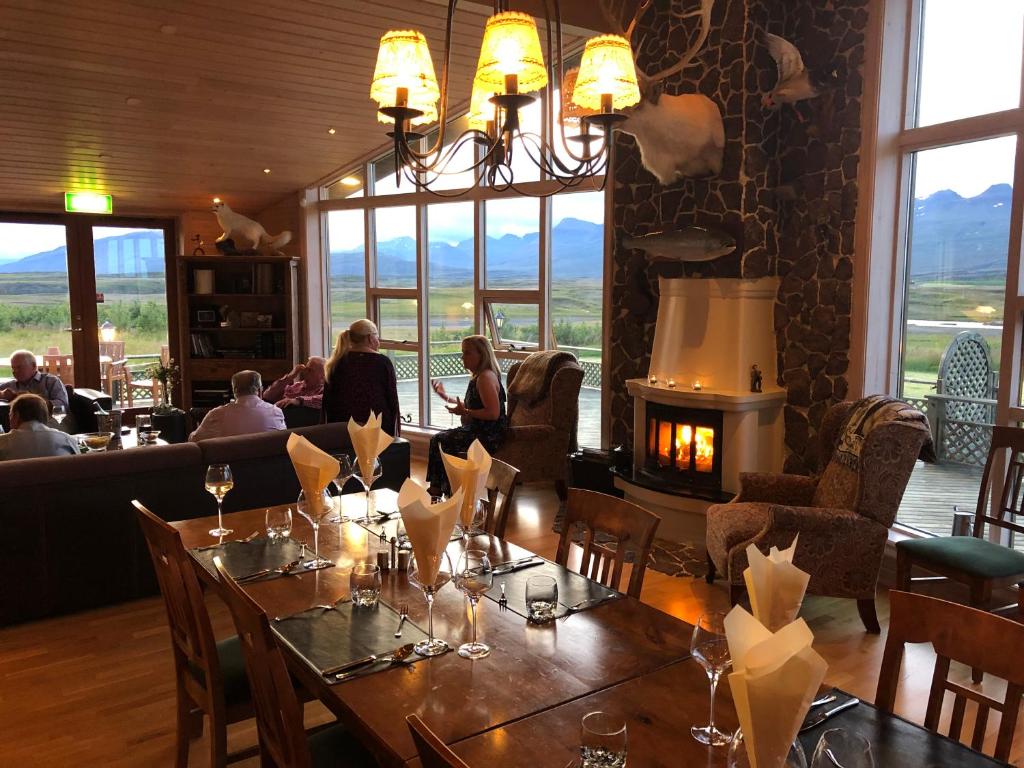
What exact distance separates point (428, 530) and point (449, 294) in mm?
5857

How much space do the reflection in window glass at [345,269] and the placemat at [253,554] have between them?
5.87 metres

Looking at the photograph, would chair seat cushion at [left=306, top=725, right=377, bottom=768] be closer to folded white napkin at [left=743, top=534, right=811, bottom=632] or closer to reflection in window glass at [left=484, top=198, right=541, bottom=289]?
folded white napkin at [left=743, top=534, right=811, bottom=632]

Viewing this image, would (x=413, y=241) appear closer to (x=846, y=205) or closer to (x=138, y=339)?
(x=138, y=339)

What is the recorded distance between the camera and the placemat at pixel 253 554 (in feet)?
8.32

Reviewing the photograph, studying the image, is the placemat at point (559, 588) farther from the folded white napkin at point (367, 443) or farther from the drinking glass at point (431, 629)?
the folded white napkin at point (367, 443)

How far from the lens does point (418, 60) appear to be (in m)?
2.33

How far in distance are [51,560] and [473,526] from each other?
2438 mm

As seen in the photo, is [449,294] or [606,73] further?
[449,294]

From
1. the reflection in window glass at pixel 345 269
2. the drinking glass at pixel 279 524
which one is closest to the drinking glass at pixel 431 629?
the drinking glass at pixel 279 524

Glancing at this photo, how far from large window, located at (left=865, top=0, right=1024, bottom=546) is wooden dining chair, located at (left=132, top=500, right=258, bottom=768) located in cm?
380

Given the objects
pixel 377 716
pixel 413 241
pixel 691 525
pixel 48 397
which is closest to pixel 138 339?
pixel 48 397

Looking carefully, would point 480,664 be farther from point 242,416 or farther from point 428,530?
point 242,416

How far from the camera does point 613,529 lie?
260 centimetres

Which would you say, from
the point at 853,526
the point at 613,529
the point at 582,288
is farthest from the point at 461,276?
the point at 613,529
